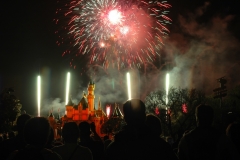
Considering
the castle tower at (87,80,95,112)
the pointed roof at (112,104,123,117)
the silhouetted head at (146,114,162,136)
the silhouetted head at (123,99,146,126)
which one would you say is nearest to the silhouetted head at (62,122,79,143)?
the silhouetted head at (146,114,162,136)

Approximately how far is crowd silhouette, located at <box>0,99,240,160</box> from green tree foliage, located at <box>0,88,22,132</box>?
40.1 m

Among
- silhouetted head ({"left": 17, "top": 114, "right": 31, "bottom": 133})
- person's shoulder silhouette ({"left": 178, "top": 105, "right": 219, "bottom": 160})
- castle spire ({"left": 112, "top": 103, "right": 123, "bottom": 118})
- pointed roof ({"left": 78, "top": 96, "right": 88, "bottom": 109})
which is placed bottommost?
person's shoulder silhouette ({"left": 178, "top": 105, "right": 219, "bottom": 160})

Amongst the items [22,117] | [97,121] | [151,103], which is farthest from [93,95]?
[22,117]

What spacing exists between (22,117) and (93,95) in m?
78.5

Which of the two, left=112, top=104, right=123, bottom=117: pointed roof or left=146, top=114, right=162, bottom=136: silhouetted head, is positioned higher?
left=112, top=104, right=123, bottom=117: pointed roof

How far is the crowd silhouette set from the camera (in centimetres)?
377

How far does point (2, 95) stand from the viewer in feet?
153

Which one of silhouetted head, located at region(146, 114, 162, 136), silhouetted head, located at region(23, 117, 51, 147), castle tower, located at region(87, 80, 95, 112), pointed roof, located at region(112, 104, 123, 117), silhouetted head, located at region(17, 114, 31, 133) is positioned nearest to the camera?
silhouetted head, located at region(23, 117, 51, 147)

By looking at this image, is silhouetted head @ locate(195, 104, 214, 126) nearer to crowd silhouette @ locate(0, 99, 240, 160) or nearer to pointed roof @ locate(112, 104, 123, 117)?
crowd silhouette @ locate(0, 99, 240, 160)

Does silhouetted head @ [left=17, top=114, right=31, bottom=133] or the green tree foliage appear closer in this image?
silhouetted head @ [left=17, top=114, right=31, bottom=133]

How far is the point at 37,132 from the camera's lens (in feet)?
12.4

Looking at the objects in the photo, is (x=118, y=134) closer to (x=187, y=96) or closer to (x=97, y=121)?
(x=187, y=96)

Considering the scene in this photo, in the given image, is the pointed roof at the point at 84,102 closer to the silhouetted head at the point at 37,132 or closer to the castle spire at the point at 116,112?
the castle spire at the point at 116,112

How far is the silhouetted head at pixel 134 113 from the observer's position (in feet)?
12.6
